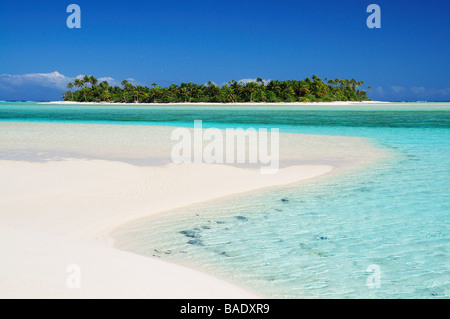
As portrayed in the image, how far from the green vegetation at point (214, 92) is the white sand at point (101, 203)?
106 m

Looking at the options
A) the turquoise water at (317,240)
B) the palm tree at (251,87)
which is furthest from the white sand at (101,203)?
the palm tree at (251,87)

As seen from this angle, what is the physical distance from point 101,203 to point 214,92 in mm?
117853

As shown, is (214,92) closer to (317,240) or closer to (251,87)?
(251,87)

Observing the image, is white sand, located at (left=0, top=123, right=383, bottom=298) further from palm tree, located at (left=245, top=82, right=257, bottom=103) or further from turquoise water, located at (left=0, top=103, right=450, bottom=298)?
palm tree, located at (left=245, top=82, right=257, bottom=103)

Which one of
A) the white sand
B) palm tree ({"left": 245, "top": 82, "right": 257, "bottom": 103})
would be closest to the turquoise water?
the white sand

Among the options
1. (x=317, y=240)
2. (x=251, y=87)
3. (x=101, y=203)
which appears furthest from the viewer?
(x=251, y=87)

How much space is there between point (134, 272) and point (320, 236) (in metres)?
2.57

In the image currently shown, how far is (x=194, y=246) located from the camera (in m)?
4.95

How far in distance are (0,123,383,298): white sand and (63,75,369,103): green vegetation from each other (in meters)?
106

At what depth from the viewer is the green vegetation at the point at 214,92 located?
118812mm

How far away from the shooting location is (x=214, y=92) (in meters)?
123

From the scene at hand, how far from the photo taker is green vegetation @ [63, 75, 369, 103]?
119 metres

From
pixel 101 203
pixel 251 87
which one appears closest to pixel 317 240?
pixel 101 203
